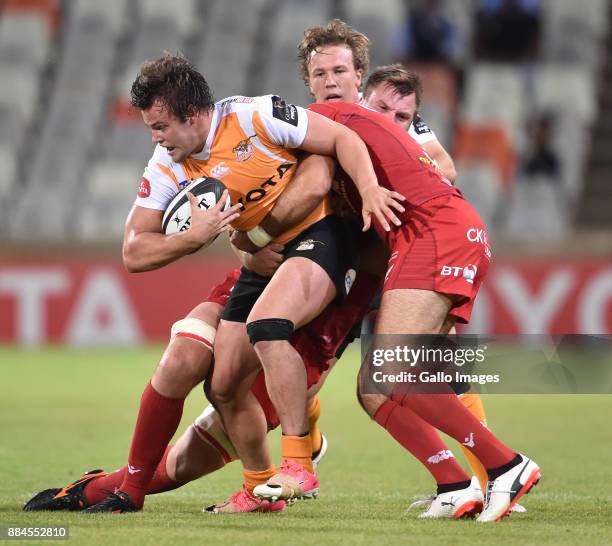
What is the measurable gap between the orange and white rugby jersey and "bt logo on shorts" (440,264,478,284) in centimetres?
79

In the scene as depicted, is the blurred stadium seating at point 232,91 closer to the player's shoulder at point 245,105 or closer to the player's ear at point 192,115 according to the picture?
the player's shoulder at point 245,105

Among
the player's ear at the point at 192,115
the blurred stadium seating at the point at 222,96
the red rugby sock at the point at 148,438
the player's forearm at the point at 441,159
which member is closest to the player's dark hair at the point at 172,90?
the player's ear at the point at 192,115

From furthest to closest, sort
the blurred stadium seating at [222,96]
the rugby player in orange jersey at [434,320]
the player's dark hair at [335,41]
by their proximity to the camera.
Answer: the blurred stadium seating at [222,96], the player's dark hair at [335,41], the rugby player in orange jersey at [434,320]

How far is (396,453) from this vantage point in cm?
751

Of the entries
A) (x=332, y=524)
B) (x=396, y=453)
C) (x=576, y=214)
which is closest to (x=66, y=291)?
(x=576, y=214)

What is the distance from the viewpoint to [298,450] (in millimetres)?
4902

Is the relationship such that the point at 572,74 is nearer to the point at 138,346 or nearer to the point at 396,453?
the point at 138,346

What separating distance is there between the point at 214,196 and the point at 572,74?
12.1m

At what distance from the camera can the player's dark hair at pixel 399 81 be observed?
620 centimetres

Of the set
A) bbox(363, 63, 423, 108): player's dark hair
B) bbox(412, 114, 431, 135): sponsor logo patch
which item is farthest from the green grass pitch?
bbox(363, 63, 423, 108): player's dark hair

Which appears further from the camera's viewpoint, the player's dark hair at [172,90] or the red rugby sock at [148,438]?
the red rugby sock at [148,438]

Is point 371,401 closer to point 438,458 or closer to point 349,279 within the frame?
point 438,458

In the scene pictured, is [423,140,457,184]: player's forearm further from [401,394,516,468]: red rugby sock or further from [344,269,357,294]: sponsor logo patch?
[401,394,516,468]: red rugby sock

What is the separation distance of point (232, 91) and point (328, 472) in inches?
419
